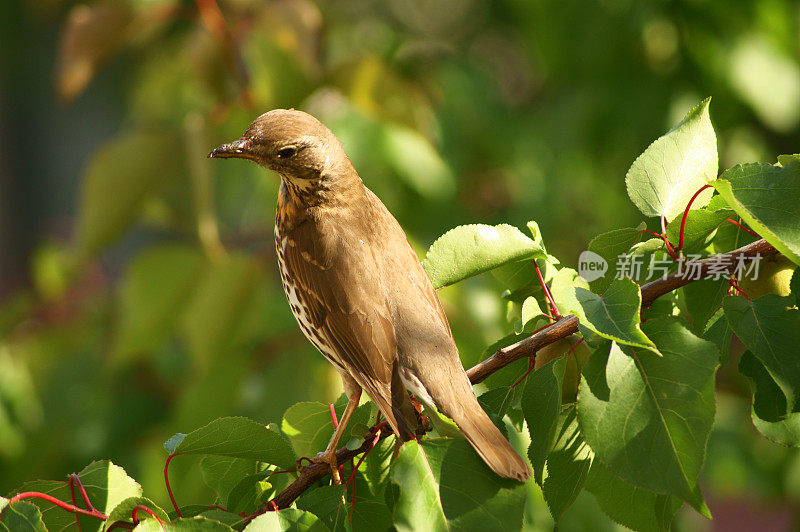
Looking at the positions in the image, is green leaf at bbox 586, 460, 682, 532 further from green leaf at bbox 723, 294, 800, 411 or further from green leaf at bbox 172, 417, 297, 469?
green leaf at bbox 172, 417, 297, 469

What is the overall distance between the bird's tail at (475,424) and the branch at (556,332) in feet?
0.22

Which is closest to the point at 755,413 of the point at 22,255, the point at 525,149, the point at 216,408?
the point at 216,408

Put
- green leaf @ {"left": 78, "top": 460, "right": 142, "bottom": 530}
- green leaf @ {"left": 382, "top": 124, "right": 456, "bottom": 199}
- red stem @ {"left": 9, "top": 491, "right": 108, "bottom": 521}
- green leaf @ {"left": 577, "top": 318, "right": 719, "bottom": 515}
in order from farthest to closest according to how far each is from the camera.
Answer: green leaf @ {"left": 382, "top": 124, "right": 456, "bottom": 199} → green leaf @ {"left": 78, "top": 460, "right": 142, "bottom": 530} → red stem @ {"left": 9, "top": 491, "right": 108, "bottom": 521} → green leaf @ {"left": 577, "top": 318, "right": 719, "bottom": 515}

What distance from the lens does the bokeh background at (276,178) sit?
267 centimetres

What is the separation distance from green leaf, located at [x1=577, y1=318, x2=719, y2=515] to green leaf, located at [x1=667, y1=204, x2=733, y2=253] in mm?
226

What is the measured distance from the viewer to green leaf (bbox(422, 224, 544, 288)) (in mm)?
1355

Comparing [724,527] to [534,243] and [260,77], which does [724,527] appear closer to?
[260,77]

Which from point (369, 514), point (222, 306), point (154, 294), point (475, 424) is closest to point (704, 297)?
point (475, 424)

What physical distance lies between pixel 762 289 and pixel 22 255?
11034 mm

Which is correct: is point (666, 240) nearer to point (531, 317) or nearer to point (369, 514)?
point (531, 317)

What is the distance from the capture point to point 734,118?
3.38 meters

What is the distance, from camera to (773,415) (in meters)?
1.21

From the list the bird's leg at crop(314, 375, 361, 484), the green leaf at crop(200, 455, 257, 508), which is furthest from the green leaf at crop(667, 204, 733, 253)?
the green leaf at crop(200, 455, 257, 508)

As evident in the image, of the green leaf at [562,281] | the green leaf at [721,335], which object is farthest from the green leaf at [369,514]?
the green leaf at [721,335]
